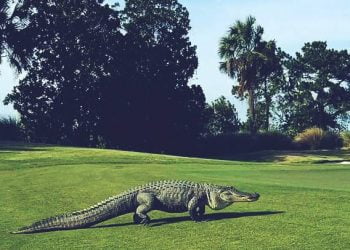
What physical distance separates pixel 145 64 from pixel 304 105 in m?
14.1

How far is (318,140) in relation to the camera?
42531 mm

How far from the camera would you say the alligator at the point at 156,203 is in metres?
8.94

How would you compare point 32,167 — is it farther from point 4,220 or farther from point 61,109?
point 61,109

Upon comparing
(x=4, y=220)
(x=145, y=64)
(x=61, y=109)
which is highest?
(x=145, y=64)

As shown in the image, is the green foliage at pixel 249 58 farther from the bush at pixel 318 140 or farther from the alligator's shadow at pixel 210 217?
the alligator's shadow at pixel 210 217

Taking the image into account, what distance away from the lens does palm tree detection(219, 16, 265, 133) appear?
51.8m

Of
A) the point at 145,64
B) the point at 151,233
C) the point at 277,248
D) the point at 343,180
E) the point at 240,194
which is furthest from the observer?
the point at 145,64

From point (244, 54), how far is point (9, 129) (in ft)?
66.0

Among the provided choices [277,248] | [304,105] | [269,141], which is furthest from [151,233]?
[304,105]

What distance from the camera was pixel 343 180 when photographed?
15.2m

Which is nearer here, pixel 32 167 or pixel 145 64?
pixel 32 167

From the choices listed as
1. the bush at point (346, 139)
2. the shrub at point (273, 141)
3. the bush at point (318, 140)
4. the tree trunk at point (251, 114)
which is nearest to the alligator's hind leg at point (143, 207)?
the shrub at point (273, 141)

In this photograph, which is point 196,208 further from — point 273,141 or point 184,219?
point 273,141

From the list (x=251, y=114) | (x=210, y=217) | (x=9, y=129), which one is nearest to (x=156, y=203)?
(x=210, y=217)
